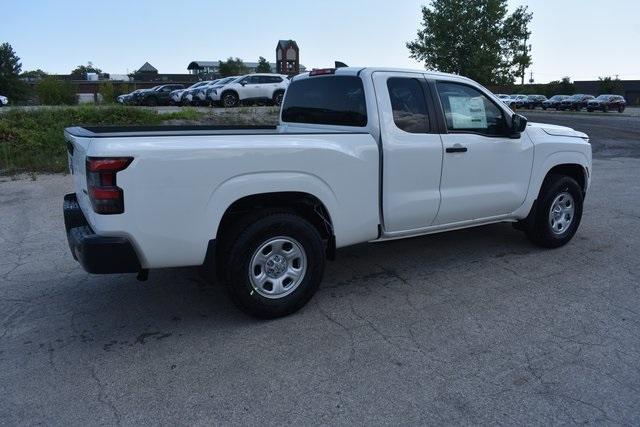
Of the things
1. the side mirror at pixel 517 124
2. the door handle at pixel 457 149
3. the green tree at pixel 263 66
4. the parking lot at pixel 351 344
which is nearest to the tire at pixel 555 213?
the parking lot at pixel 351 344

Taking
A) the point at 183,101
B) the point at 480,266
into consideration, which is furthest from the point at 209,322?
the point at 183,101

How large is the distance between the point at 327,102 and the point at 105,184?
92.1 inches

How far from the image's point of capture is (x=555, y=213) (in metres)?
5.83

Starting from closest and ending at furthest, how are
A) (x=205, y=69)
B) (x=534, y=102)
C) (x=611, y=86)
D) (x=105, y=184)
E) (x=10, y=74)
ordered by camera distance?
1. (x=105, y=184)
2. (x=534, y=102)
3. (x=10, y=74)
4. (x=611, y=86)
5. (x=205, y=69)

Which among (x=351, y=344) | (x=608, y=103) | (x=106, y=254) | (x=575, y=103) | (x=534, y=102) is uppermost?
(x=534, y=102)

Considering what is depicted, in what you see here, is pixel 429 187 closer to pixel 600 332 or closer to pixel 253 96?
pixel 600 332

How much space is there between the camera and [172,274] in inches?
202

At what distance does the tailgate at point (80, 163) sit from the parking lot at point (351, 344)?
37.5 inches

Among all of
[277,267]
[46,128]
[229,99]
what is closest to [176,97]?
[229,99]

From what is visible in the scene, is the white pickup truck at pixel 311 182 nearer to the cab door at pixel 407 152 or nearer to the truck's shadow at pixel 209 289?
the cab door at pixel 407 152

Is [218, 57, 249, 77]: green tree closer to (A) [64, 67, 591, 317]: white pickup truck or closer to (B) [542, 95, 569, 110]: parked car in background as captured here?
(B) [542, 95, 569, 110]: parked car in background

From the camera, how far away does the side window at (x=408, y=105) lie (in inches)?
181

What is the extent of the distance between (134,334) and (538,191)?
420 cm

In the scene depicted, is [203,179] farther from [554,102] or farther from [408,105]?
[554,102]
